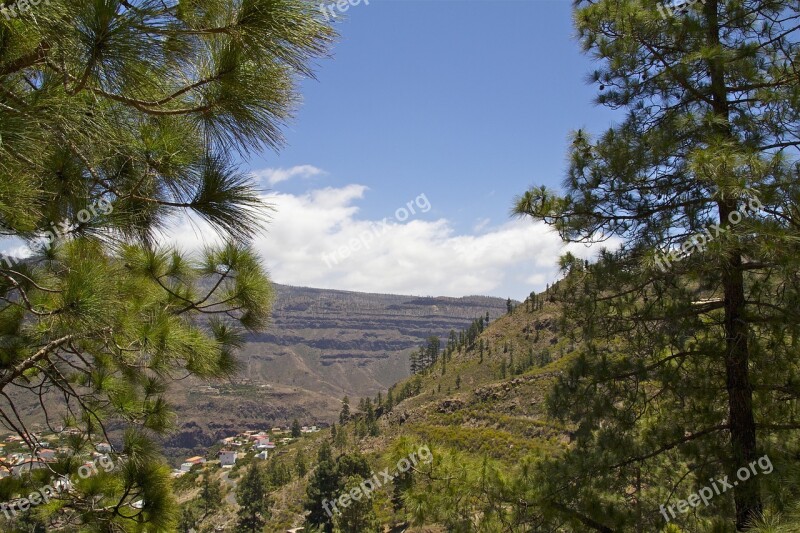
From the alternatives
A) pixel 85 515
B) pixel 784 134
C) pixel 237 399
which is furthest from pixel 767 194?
pixel 237 399

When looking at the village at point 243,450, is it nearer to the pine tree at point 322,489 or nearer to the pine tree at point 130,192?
the pine tree at point 322,489

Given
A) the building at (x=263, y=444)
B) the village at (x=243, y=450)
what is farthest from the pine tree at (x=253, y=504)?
the building at (x=263, y=444)

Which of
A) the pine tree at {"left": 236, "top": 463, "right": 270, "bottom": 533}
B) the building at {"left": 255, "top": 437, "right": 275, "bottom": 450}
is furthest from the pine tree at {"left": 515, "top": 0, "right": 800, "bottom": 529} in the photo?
the building at {"left": 255, "top": 437, "right": 275, "bottom": 450}

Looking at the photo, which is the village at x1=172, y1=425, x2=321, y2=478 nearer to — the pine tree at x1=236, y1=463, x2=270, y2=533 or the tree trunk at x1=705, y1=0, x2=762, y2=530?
the pine tree at x1=236, y1=463, x2=270, y2=533

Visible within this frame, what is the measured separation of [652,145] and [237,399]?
192674mm

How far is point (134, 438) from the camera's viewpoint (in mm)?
3344

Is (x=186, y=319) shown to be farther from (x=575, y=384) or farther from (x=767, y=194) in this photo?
(x=767, y=194)
